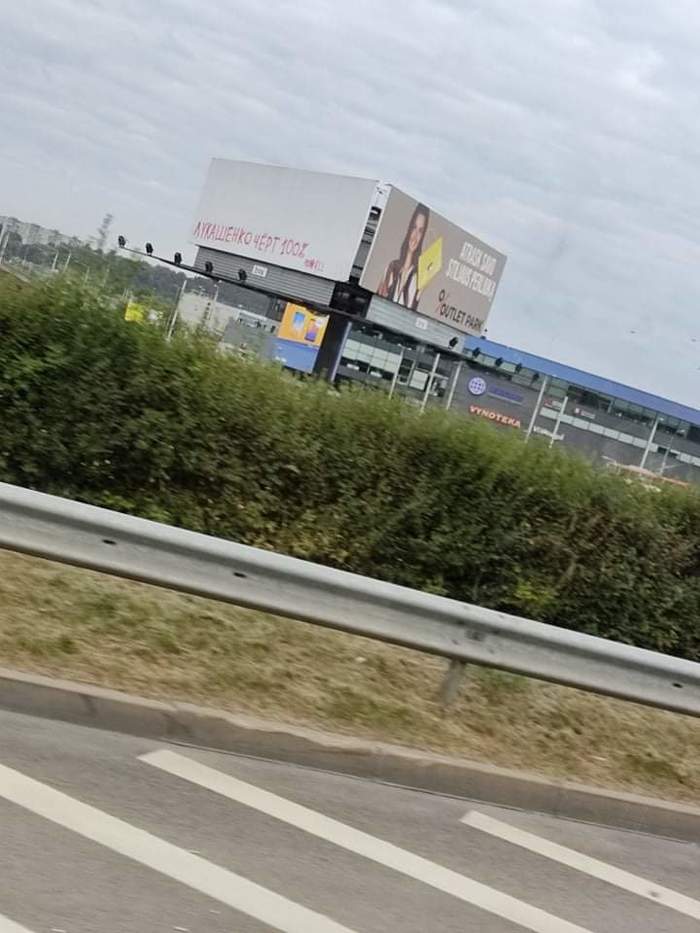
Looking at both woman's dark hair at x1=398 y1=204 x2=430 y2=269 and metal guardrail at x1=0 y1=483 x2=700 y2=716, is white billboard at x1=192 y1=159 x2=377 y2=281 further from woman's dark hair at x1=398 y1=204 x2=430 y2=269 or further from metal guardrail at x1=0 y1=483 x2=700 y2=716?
metal guardrail at x1=0 y1=483 x2=700 y2=716

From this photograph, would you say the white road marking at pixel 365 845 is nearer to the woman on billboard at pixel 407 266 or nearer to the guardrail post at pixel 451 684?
the guardrail post at pixel 451 684

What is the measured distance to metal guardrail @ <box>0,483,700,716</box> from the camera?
216 inches

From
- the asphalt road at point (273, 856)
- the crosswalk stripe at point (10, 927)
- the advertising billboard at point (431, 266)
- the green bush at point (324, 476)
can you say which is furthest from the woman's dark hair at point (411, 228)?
the crosswalk stripe at point (10, 927)

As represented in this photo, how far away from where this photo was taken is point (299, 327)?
58.9 meters

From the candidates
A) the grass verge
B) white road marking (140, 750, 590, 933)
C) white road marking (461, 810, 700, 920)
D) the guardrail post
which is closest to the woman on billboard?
the grass verge

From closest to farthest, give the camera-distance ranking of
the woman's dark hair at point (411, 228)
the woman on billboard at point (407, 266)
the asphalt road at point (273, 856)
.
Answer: the asphalt road at point (273, 856)
the woman's dark hair at point (411, 228)
the woman on billboard at point (407, 266)

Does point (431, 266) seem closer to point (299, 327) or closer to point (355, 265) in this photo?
point (355, 265)

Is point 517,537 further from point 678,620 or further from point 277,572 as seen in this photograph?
point 277,572

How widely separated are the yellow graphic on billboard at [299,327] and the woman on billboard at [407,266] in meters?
11.7

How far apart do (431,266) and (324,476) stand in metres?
39.8

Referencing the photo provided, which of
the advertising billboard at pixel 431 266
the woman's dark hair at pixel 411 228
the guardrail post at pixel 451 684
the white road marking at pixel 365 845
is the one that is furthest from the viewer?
the woman's dark hair at pixel 411 228

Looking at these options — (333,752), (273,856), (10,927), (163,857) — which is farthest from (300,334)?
(10,927)

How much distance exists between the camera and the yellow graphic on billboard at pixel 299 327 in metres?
57.4

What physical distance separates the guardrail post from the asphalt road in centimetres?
96
